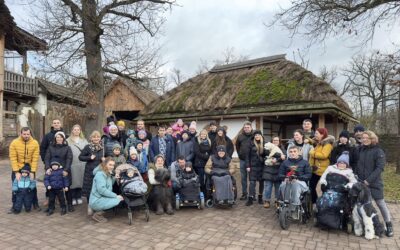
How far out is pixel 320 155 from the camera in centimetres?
597

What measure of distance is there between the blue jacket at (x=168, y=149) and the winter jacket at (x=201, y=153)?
22.0 inches

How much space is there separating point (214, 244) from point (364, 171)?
274 cm

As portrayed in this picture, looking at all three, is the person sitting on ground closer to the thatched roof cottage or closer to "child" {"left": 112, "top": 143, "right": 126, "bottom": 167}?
"child" {"left": 112, "top": 143, "right": 126, "bottom": 167}

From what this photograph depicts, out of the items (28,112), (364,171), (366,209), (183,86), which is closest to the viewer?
(366,209)

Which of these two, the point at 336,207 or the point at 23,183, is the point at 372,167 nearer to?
the point at 336,207

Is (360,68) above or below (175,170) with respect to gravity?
above

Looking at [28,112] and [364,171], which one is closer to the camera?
[364,171]

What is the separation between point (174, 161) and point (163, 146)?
43 cm

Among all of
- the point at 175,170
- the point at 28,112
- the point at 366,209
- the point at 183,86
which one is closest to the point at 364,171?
the point at 366,209

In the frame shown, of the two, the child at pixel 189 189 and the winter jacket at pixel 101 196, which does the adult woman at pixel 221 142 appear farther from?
the winter jacket at pixel 101 196

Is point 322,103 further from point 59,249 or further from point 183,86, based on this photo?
point 59,249

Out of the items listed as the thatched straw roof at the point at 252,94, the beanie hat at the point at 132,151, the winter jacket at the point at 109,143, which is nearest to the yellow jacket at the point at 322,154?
the beanie hat at the point at 132,151

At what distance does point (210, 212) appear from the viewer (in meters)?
6.34

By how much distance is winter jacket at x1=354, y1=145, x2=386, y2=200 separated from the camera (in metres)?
5.18
